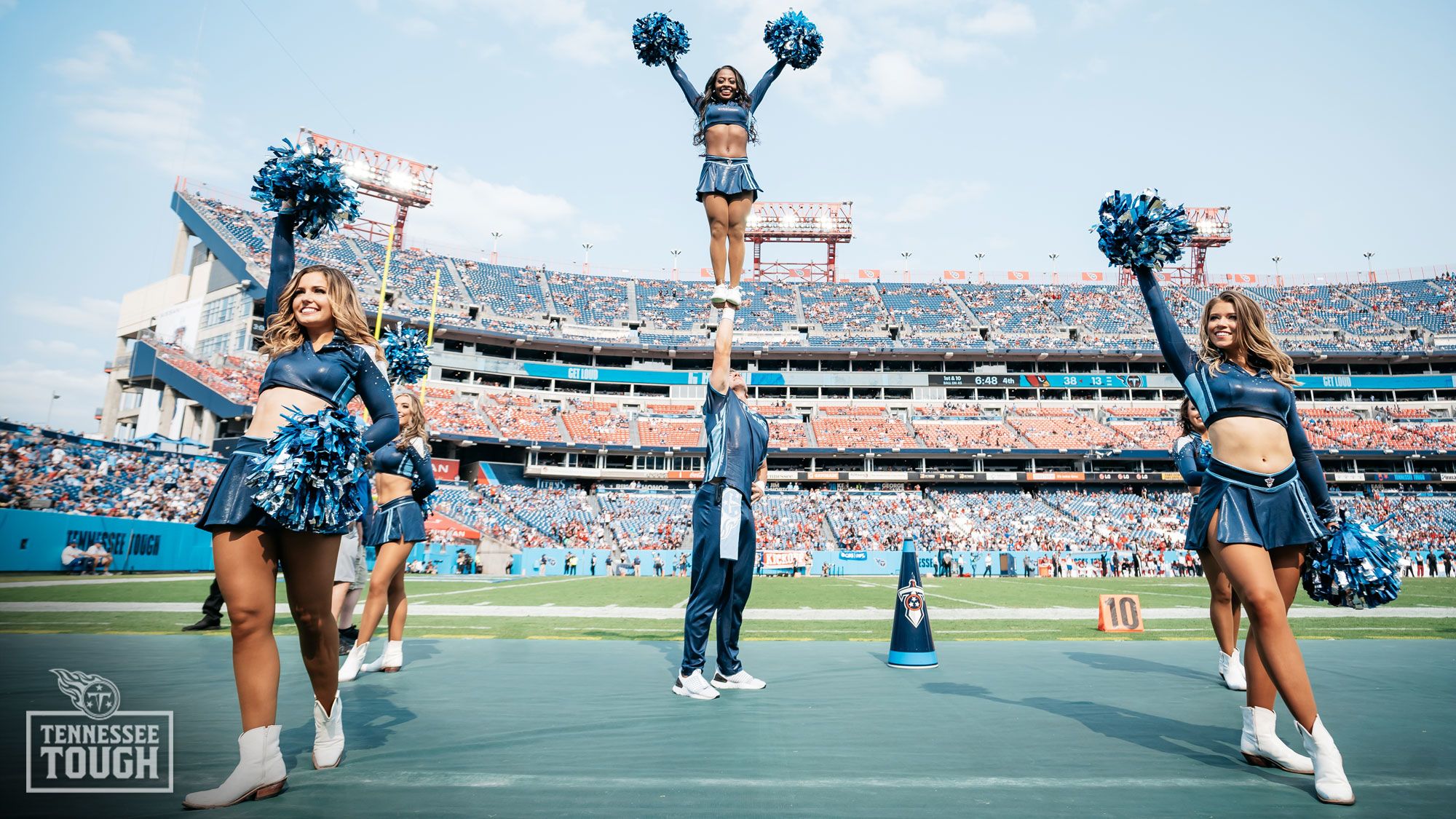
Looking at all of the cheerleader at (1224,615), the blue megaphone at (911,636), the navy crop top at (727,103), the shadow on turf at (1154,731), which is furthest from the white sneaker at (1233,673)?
the navy crop top at (727,103)

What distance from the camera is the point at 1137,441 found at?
161 ft

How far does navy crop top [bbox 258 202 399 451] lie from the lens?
3309 millimetres

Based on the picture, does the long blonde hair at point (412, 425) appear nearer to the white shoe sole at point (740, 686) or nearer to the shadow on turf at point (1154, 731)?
the white shoe sole at point (740, 686)

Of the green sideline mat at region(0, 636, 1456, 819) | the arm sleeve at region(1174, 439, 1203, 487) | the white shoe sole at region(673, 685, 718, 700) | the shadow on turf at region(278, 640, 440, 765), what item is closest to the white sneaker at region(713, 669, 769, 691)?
the green sideline mat at region(0, 636, 1456, 819)

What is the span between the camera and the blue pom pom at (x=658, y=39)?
5699 millimetres

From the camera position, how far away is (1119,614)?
1023 cm

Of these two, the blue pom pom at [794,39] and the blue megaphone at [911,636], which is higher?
the blue pom pom at [794,39]

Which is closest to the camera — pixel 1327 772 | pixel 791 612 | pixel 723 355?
pixel 1327 772

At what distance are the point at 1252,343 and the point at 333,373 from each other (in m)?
4.72

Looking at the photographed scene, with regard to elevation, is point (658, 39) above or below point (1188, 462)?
above

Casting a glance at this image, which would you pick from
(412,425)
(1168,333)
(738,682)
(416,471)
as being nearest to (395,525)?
(416,471)

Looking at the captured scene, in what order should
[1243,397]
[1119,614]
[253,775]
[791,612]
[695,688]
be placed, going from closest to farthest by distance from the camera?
[253,775] < [1243,397] < [695,688] < [1119,614] < [791,612]

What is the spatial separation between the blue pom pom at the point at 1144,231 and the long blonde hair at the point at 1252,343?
389 millimetres

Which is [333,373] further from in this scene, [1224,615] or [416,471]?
[1224,615]
